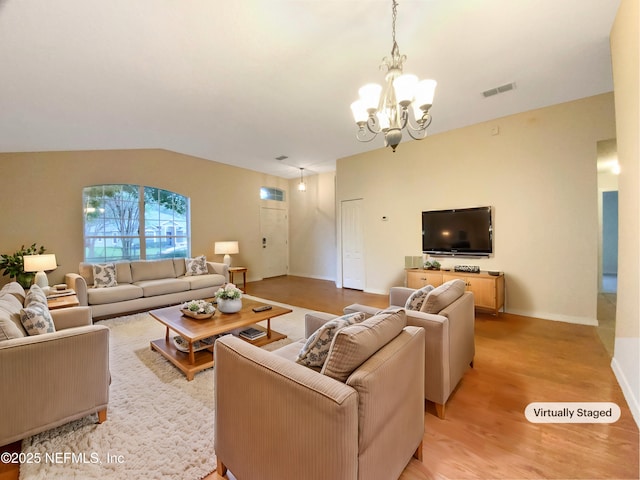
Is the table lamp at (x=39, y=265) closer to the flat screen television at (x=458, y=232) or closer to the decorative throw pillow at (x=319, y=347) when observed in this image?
the decorative throw pillow at (x=319, y=347)

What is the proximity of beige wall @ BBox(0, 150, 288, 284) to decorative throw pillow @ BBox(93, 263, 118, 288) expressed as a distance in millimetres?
702

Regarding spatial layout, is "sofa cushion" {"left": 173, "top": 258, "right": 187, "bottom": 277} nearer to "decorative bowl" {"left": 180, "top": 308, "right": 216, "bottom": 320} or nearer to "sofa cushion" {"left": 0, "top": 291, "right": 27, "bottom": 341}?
"decorative bowl" {"left": 180, "top": 308, "right": 216, "bottom": 320}

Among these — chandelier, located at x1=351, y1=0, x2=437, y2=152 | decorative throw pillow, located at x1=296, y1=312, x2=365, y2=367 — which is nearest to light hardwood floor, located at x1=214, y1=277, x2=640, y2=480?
decorative throw pillow, located at x1=296, y1=312, x2=365, y2=367

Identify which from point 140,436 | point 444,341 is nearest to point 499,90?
point 444,341

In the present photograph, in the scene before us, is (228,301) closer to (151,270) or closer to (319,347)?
(319,347)

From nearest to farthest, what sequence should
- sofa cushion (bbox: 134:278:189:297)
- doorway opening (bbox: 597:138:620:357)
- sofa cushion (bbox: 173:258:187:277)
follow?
doorway opening (bbox: 597:138:620:357) < sofa cushion (bbox: 134:278:189:297) < sofa cushion (bbox: 173:258:187:277)

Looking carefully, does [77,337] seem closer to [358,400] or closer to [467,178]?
[358,400]

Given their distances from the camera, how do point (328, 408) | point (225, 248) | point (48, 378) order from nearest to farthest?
point (328, 408) → point (48, 378) → point (225, 248)

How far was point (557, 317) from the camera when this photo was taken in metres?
3.75

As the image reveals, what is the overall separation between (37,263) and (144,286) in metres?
1.28

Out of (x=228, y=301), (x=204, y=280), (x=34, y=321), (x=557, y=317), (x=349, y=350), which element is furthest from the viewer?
(x=204, y=280)

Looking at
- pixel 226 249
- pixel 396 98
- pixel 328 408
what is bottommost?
pixel 328 408

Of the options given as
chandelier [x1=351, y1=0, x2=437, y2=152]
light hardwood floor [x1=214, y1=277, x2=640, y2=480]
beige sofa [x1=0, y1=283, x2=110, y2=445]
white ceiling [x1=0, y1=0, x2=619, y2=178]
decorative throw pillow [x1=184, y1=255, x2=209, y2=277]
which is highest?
white ceiling [x1=0, y1=0, x2=619, y2=178]

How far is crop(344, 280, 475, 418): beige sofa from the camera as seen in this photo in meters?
1.82
